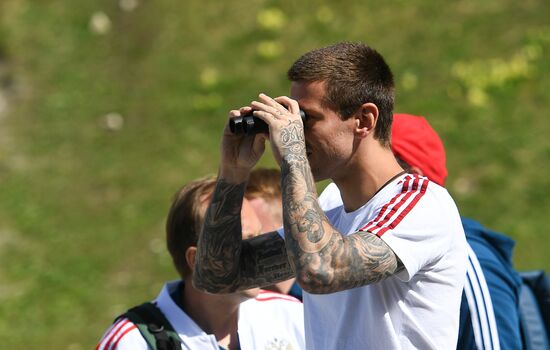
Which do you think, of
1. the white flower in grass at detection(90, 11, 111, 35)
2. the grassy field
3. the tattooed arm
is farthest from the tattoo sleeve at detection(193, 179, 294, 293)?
the white flower in grass at detection(90, 11, 111, 35)

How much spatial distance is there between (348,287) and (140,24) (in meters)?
7.50

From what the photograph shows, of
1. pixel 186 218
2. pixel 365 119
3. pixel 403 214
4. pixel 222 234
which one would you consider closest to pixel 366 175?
pixel 365 119

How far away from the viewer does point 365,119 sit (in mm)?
3219

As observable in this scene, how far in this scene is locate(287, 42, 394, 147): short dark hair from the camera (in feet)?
10.5

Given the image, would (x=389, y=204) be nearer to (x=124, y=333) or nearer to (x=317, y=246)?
(x=317, y=246)

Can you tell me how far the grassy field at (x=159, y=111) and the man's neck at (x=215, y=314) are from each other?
3.68 meters

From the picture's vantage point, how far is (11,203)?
860 centimetres

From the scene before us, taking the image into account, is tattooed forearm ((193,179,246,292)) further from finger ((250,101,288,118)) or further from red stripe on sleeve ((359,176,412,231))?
red stripe on sleeve ((359,176,412,231))

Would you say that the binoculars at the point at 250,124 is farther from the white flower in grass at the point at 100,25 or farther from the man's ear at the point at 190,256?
the white flower in grass at the point at 100,25

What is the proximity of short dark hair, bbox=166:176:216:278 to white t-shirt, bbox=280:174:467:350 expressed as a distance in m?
1.02

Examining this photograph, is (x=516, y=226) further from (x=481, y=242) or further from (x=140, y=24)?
(x=140, y=24)

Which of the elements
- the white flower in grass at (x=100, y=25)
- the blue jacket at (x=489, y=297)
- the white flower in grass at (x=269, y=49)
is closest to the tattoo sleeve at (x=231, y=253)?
the blue jacket at (x=489, y=297)

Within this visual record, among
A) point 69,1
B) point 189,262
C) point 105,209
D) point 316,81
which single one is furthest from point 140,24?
point 316,81

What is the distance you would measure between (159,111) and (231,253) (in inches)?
229
